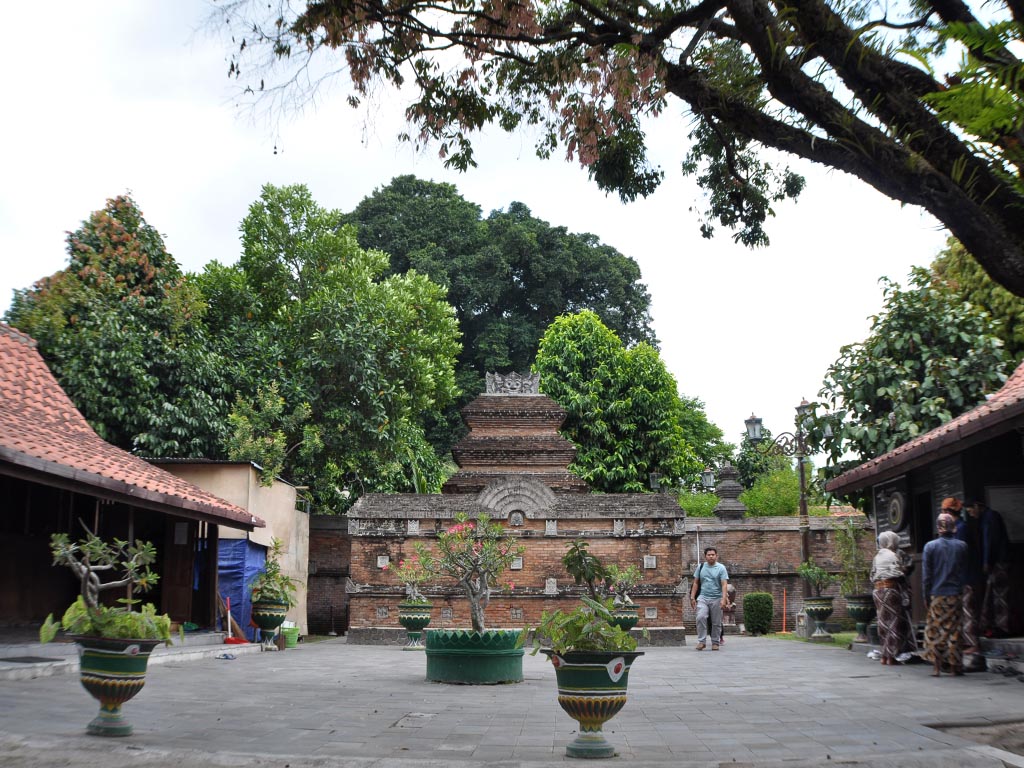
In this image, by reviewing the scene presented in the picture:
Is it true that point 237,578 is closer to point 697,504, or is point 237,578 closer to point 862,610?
point 862,610

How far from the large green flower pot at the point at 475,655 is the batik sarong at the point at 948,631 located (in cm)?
454

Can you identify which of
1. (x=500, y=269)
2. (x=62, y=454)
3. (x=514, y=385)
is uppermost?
(x=500, y=269)

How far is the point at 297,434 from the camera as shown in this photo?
84.2 feet

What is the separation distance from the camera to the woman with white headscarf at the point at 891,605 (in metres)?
12.3

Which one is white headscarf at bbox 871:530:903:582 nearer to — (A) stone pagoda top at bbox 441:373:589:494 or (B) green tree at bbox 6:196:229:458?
(A) stone pagoda top at bbox 441:373:589:494

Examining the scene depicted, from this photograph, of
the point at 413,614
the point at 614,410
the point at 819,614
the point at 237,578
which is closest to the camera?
the point at 237,578

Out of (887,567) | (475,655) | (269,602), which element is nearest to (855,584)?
(887,567)

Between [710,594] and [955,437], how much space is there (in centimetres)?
662

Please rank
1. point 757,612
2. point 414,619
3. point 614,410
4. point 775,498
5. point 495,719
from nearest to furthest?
point 495,719 < point 414,619 < point 757,612 < point 614,410 < point 775,498

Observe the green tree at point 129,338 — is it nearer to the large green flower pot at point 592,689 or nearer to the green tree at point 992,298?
the green tree at point 992,298

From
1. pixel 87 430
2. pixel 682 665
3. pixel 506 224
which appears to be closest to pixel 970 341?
pixel 682 665

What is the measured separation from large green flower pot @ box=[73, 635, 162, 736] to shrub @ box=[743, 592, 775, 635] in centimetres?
1785

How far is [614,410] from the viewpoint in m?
37.3

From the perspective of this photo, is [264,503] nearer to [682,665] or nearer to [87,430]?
[87,430]
